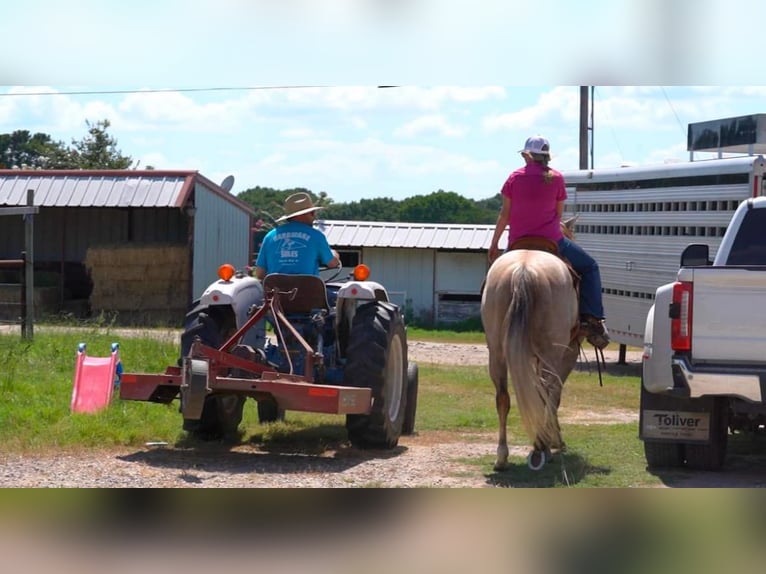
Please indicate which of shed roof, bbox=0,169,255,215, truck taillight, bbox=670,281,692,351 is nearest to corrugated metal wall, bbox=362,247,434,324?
shed roof, bbox=0,169,255,215

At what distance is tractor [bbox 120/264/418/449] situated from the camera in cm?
888

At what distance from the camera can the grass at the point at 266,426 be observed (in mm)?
9281

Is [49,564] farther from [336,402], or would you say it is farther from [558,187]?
[558,187]

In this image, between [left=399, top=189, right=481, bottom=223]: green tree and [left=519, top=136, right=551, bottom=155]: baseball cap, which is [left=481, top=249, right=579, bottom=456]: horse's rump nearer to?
[left=519, top=136, right=551, bottom=155]: baseball cap

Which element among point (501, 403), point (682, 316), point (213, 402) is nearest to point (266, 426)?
point (213, 402)

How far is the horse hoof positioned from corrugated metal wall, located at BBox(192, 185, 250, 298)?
2005 cm

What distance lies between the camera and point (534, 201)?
9.64 m

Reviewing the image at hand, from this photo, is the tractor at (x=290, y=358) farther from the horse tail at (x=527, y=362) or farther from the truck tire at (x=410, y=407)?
the horse tail at (x=527, y=362)

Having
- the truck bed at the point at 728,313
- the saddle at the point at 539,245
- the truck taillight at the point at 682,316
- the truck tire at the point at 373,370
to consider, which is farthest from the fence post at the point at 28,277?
the truck bed at the point at 728,313

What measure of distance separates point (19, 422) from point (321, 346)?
2.77 m

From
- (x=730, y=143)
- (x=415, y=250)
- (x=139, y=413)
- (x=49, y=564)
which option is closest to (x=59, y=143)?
(x=415, y=250)

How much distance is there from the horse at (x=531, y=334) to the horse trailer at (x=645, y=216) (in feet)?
25.5

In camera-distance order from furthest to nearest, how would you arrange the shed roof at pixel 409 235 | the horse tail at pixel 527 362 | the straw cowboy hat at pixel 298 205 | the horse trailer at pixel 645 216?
the shed roof at pixel 409 235 < the horse trailer at pixel 645 216 < the straw cowboy hat at pixel 298 205 < the horse tail at pixel 527 362

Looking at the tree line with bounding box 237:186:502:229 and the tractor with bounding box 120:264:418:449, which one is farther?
the tree line with bounding box 237:186:502:229
